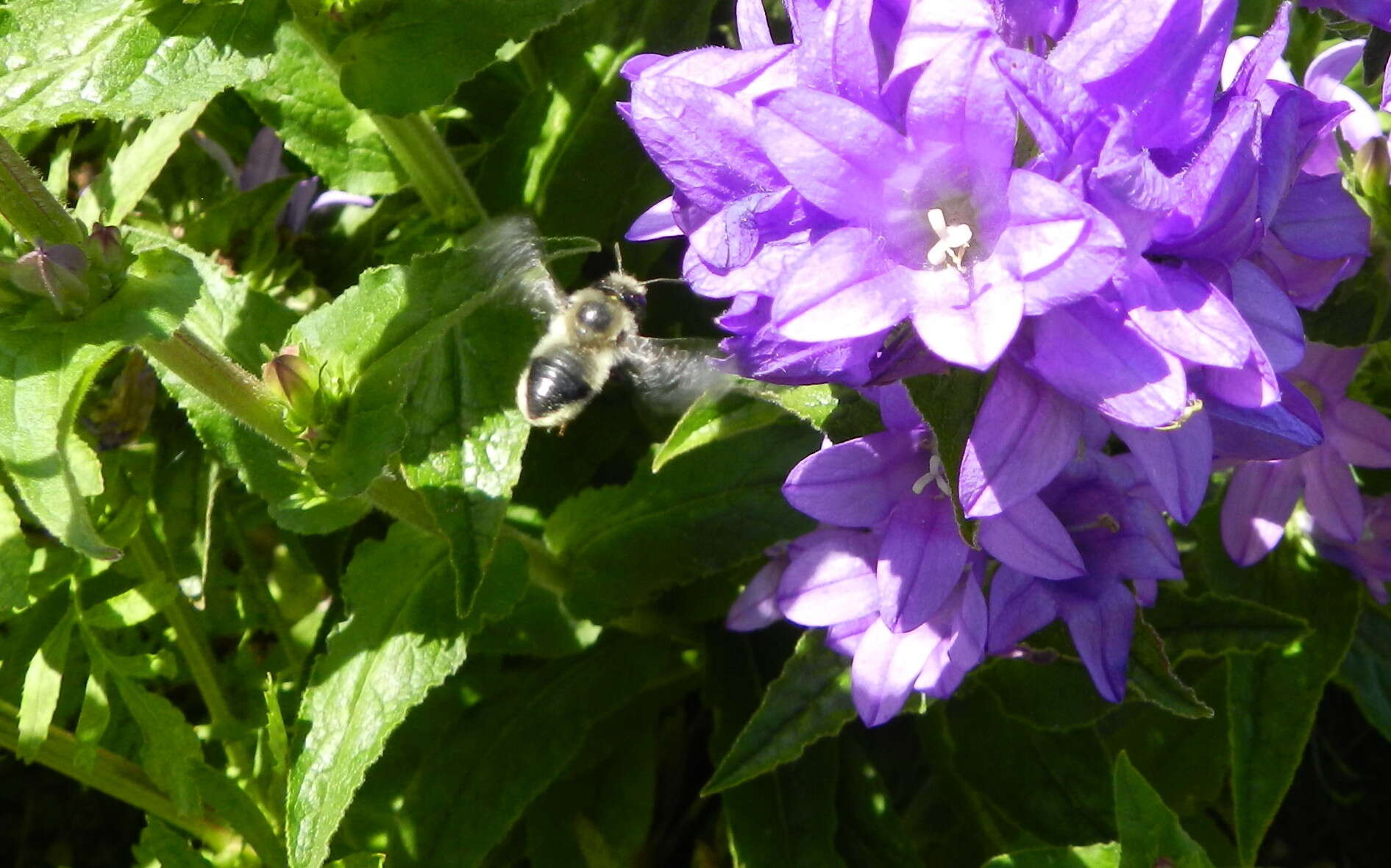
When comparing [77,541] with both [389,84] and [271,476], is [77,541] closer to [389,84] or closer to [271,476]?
[271,476]

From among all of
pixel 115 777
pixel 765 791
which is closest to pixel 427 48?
pixel 115 777

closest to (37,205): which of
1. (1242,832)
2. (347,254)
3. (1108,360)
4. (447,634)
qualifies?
(447,634)

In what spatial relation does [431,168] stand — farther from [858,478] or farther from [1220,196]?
[1220,196]

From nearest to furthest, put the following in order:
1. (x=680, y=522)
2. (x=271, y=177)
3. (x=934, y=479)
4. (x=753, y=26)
→ (x=753, y=26)
(x=934, y=479)
(x=680, y=522)
(x=271, y=177)

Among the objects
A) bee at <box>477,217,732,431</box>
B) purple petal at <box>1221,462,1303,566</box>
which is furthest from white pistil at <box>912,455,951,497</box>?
purple petal at <box>1221,462,1303,566</box>

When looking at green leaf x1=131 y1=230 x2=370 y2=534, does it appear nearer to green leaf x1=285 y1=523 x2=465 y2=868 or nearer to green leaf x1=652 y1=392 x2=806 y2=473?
green leaf x1=285 y1=523 x2=465 y2=868

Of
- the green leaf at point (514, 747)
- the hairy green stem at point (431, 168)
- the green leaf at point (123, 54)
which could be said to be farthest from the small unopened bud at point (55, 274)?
the green leaf at point (514, 747)
